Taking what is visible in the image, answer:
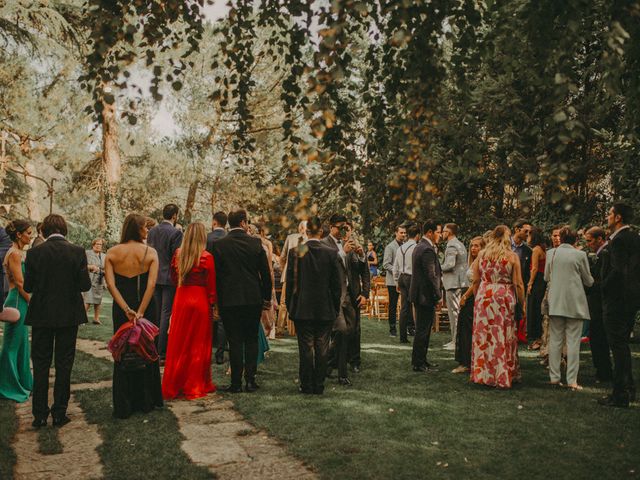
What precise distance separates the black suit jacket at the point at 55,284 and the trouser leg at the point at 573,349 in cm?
572

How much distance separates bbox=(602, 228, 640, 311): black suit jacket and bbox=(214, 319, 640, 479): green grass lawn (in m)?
1.14

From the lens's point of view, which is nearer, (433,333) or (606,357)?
(606,357)

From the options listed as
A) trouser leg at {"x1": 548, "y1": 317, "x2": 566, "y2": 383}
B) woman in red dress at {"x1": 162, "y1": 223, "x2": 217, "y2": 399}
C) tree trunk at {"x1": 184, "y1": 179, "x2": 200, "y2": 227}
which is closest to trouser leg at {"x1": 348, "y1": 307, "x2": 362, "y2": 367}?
woman in red dress at {"x1": 162, "y1": 223, "x2": 217, "y2": 399}

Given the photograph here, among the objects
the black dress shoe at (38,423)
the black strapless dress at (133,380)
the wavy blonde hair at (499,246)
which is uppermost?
the wavy blonde hair at (499,246)

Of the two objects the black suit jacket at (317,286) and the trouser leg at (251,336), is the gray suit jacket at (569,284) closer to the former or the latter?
the black suit jacket at (317,286)

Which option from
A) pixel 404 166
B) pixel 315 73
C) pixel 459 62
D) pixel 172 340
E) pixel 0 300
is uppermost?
pixel 459 62

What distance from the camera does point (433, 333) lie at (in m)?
13.1

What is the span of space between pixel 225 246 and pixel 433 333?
7.21m

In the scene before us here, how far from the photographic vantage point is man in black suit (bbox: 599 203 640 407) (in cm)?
654

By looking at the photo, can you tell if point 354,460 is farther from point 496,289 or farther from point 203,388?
point 496,289

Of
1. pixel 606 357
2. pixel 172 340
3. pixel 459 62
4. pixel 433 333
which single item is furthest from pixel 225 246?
pixel 433 333

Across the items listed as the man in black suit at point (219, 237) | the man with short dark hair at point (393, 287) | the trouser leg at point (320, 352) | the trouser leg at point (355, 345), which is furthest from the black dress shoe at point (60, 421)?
the man with short dark hair at point (393, 287)

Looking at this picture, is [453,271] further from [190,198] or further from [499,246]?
[190,198]

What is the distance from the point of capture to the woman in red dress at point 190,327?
6.98 meters
